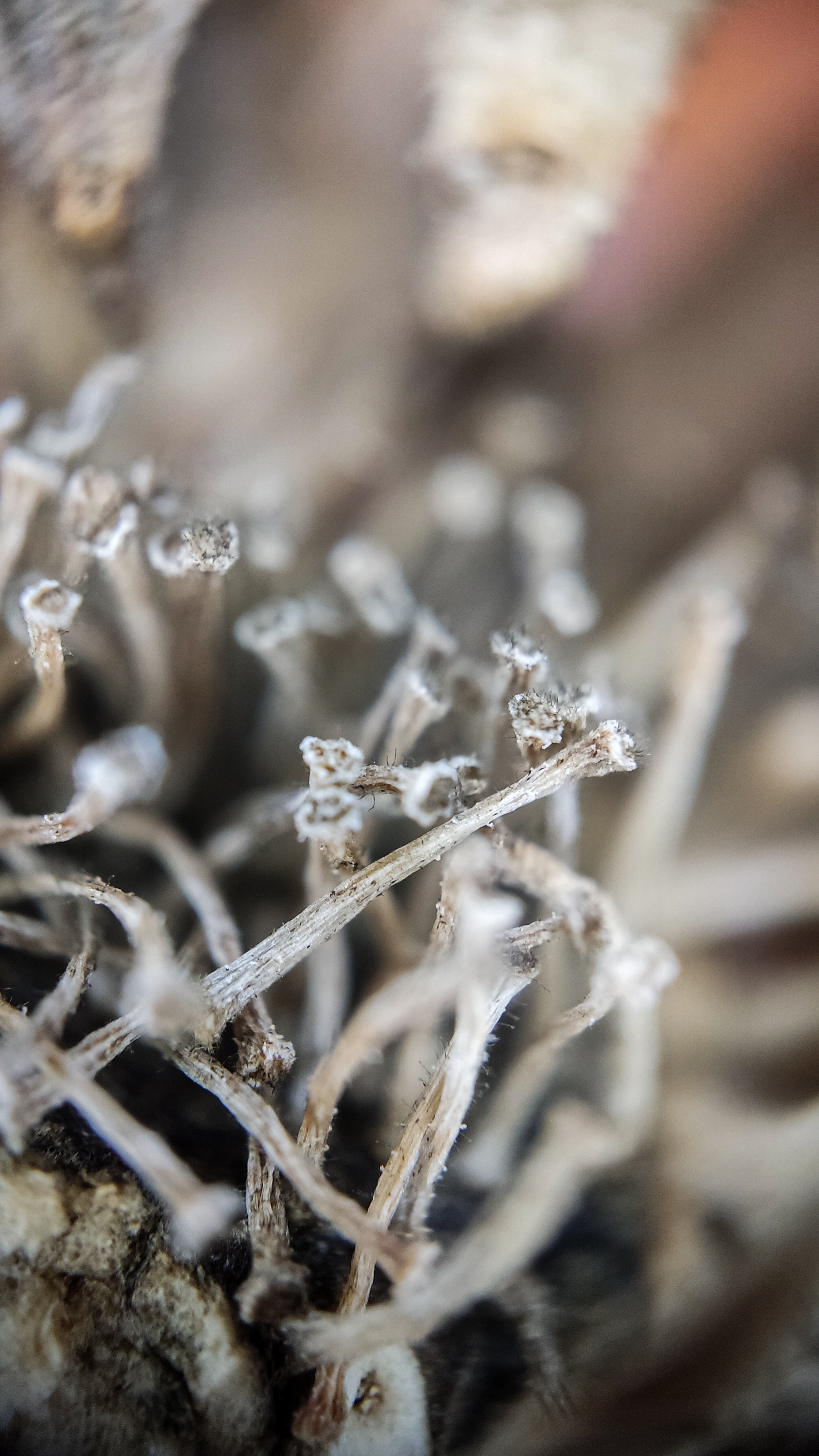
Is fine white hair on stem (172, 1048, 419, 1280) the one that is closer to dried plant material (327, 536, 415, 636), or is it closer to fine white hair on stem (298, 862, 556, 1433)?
fine white hair on stem (298, 862, 556, 1433)

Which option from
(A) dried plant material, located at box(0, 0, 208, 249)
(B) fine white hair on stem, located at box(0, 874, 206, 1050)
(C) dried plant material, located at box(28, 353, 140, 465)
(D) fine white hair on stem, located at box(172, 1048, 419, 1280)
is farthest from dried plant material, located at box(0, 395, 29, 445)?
(D) fine white hair on stem, located at box(172, 1048, 419, 1280)

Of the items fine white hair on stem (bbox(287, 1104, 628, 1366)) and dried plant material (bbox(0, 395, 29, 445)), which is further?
dried plant material (bbox(0, 395, 29, 445))

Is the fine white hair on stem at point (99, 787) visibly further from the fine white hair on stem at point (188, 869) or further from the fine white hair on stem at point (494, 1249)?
the fine white hair on stem at point (494, 1249)

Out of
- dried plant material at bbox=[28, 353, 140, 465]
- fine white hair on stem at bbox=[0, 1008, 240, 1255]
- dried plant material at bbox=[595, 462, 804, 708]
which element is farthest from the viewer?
dried plant material at bbox=[595, 462, 804, 708]

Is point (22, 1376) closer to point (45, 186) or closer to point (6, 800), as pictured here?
point (6, 800)

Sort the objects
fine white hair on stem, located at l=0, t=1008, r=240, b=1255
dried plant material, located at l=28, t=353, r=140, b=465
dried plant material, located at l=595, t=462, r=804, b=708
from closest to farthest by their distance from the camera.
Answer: fine white hair on stem, located at l=0, t=1008, r=240, b=1255, dried plant material, located at l=28, t=353, r=140, b=465, dried plant material, located at l=595, t=462, r=804, b=708

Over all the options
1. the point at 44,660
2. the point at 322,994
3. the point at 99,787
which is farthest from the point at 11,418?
the point at 322,994

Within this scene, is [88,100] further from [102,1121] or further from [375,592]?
[102,1121]
